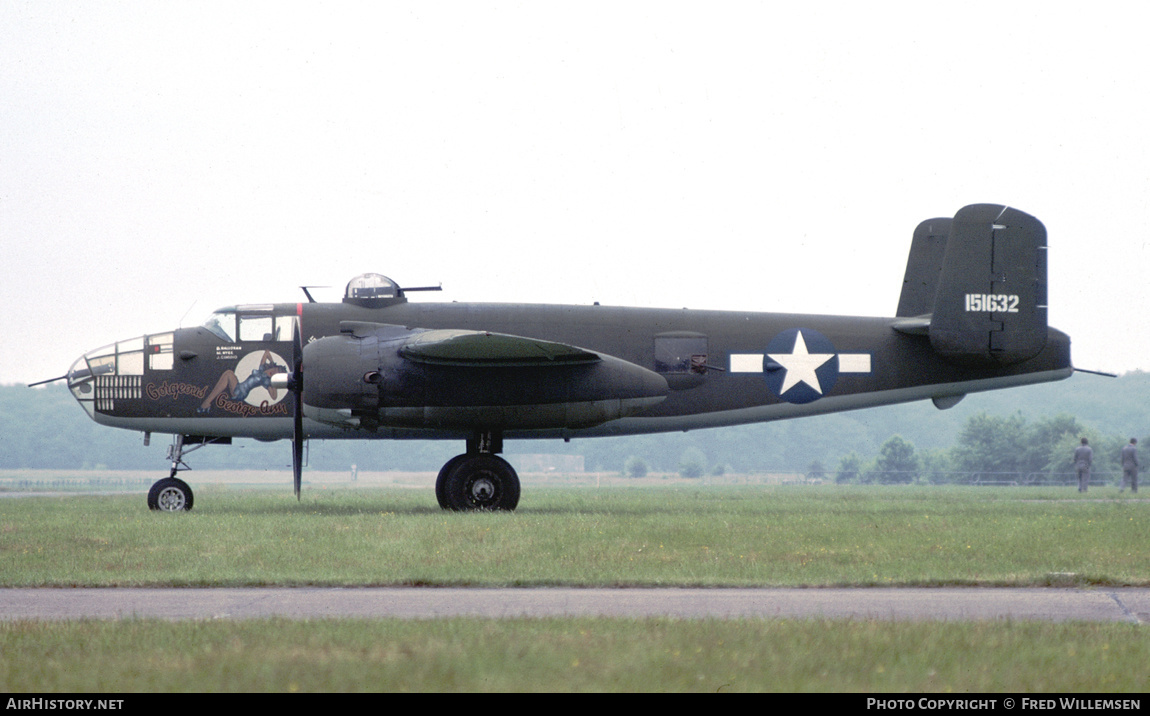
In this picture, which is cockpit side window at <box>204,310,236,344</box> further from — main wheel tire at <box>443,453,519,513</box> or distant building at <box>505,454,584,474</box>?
distant building at <box>505,454,584,474</box>

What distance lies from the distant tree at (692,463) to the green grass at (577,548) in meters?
127

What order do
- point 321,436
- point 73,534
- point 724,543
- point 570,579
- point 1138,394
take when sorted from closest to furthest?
point 570,579, point 724,543, point 73,534, point 321,436, point 1138,394

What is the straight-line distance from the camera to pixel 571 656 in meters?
8.54

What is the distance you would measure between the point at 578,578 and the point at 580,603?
1870 millimetres

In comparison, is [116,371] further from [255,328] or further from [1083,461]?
[1083,461]

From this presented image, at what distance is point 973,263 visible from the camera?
25.1 m

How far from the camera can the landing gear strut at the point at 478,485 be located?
23.7 meters

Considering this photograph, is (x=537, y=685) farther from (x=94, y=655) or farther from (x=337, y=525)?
(x=337, y=525)

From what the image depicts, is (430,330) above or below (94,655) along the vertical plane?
above

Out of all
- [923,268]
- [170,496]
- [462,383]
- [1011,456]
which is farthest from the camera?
[1011,456]

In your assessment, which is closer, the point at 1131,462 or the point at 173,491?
the point at 173,491

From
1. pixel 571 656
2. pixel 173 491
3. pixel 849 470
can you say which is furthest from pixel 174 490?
pixel 849 470

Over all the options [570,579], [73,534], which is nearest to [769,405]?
[570,579]

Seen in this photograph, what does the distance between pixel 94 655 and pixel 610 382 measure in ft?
51.5
